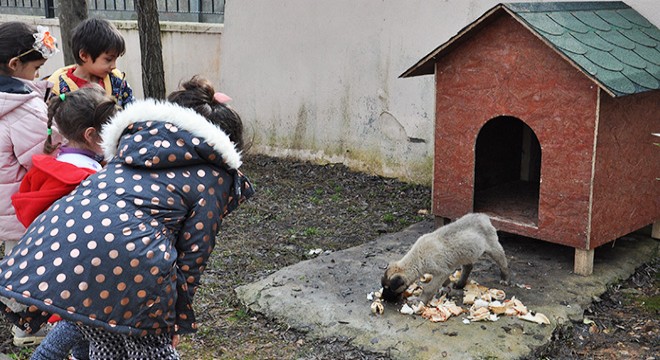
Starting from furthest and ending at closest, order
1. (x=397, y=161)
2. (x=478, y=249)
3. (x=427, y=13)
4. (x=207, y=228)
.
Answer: (x=397, y=161) < (x=427, y=13) < (x=478, y=249) < (x=207, y=228)

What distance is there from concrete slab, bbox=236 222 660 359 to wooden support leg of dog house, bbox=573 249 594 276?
0.06m

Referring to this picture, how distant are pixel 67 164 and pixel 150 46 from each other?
4.16 m

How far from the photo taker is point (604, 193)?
179 inches

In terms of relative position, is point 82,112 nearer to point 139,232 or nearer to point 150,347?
point 139,232

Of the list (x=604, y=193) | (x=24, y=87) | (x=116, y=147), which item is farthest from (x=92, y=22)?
(x=604, y=193)

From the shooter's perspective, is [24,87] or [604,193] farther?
[604,193]

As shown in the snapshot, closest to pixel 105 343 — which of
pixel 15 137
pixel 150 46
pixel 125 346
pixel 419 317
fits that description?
pixel 125 346

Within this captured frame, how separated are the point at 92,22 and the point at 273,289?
1.87m

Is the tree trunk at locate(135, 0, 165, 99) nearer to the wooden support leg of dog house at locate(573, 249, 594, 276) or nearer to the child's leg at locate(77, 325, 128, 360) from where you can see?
the wooden support leg of dog house at locate(573, 249, 594, 276)

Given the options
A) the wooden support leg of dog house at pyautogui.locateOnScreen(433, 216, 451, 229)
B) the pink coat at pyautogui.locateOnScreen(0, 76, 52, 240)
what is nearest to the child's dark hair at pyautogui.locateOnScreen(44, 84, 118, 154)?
the pink coat at pyautogui.locateOnScreen(0, 76, 52, 240)

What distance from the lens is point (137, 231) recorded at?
2512mm

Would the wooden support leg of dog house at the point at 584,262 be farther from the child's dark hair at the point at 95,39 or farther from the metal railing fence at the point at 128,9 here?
the metal railing fence at the point at 128,9

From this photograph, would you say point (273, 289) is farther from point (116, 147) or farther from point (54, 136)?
point (116, 147)

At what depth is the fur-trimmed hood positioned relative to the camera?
2.66 m
